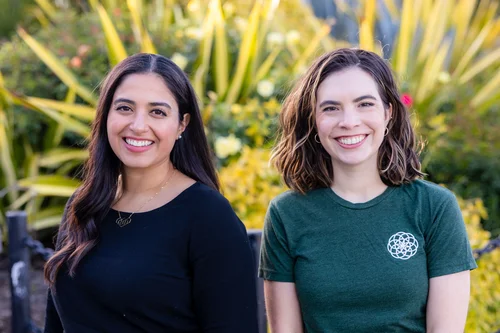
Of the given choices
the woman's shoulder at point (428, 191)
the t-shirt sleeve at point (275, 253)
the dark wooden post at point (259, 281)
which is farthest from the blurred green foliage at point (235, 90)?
the woman's shoulder at point (428, 191)

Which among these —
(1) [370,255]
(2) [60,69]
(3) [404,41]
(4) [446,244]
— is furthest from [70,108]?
(4) [446,244]

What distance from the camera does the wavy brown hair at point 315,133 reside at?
Result: 7.39 ft

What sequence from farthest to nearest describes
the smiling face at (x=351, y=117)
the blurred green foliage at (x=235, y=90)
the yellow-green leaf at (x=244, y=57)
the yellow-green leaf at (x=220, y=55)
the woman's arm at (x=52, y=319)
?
the yellow-green leaf at (x=220, y=55) → the yellow-green leaf at (x=244, y=57) → the blurred green foliage at (x=235, y=90) → the woman's arm at (x=52, y=319) → the smiling face at (x=351, y=117)

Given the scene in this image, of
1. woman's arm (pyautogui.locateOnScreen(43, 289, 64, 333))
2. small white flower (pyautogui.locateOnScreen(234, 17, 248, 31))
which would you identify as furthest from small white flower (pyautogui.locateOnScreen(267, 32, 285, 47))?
woman's arm (pyautogui.locateOnScreen(43, 289, 64, 333))

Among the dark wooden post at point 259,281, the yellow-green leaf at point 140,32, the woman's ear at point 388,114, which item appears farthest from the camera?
the yellow-green leaf at point 140,32

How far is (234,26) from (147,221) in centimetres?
Result: 457

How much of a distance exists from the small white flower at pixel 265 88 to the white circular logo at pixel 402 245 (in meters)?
3.37

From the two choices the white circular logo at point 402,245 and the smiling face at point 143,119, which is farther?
the smiling face at point 143,119

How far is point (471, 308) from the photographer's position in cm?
Result: 375

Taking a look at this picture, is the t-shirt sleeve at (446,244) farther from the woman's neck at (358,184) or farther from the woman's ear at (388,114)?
the woman's ear at (388,114)

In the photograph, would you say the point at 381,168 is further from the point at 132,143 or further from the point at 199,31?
the point at 199,31

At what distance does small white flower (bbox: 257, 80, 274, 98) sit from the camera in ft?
17.8

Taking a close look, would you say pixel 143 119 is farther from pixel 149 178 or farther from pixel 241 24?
pixel 241 24

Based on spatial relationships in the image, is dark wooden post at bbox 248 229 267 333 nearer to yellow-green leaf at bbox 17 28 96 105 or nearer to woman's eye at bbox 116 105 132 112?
woman's eye at bbox 116 105 132 112
